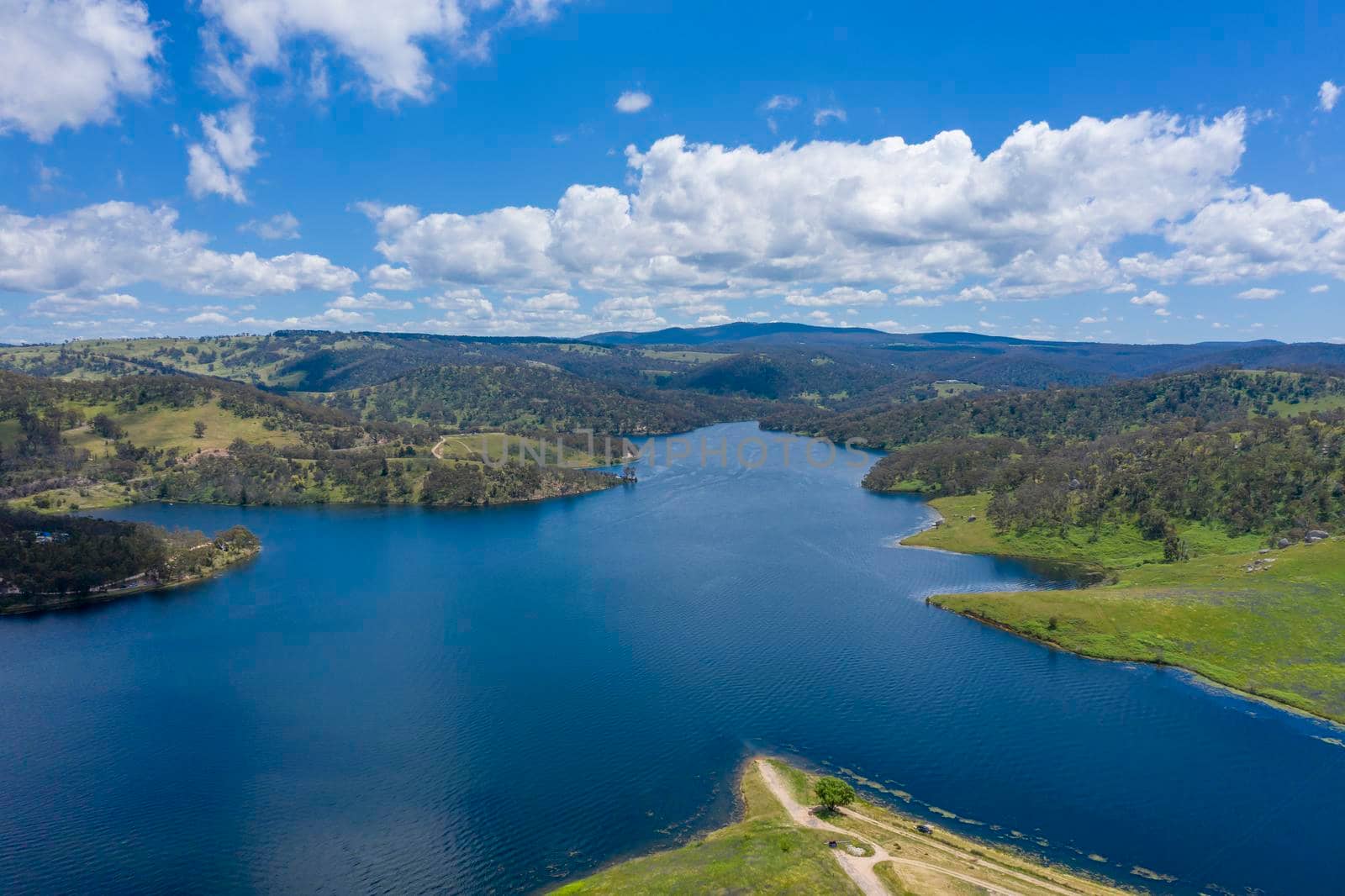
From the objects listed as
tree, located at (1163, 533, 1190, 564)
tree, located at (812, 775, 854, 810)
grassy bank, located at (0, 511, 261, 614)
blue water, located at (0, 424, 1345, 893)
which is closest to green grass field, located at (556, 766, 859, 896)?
blue water, located at (0, 424, 1345, 893)

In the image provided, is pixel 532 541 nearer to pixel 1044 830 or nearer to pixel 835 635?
pixel 835 635

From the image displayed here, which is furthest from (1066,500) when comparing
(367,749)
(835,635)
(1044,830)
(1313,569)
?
(367,749)

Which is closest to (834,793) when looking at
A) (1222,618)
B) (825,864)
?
(825,864)

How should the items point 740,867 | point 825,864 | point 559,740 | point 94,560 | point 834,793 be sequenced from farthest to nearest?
point 94,560, point 559,740, point 834,793, point 825,864, point 740,867

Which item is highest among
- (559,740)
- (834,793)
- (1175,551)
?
(1175,551)

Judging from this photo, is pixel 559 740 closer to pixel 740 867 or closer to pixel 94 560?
pixel 740 867
